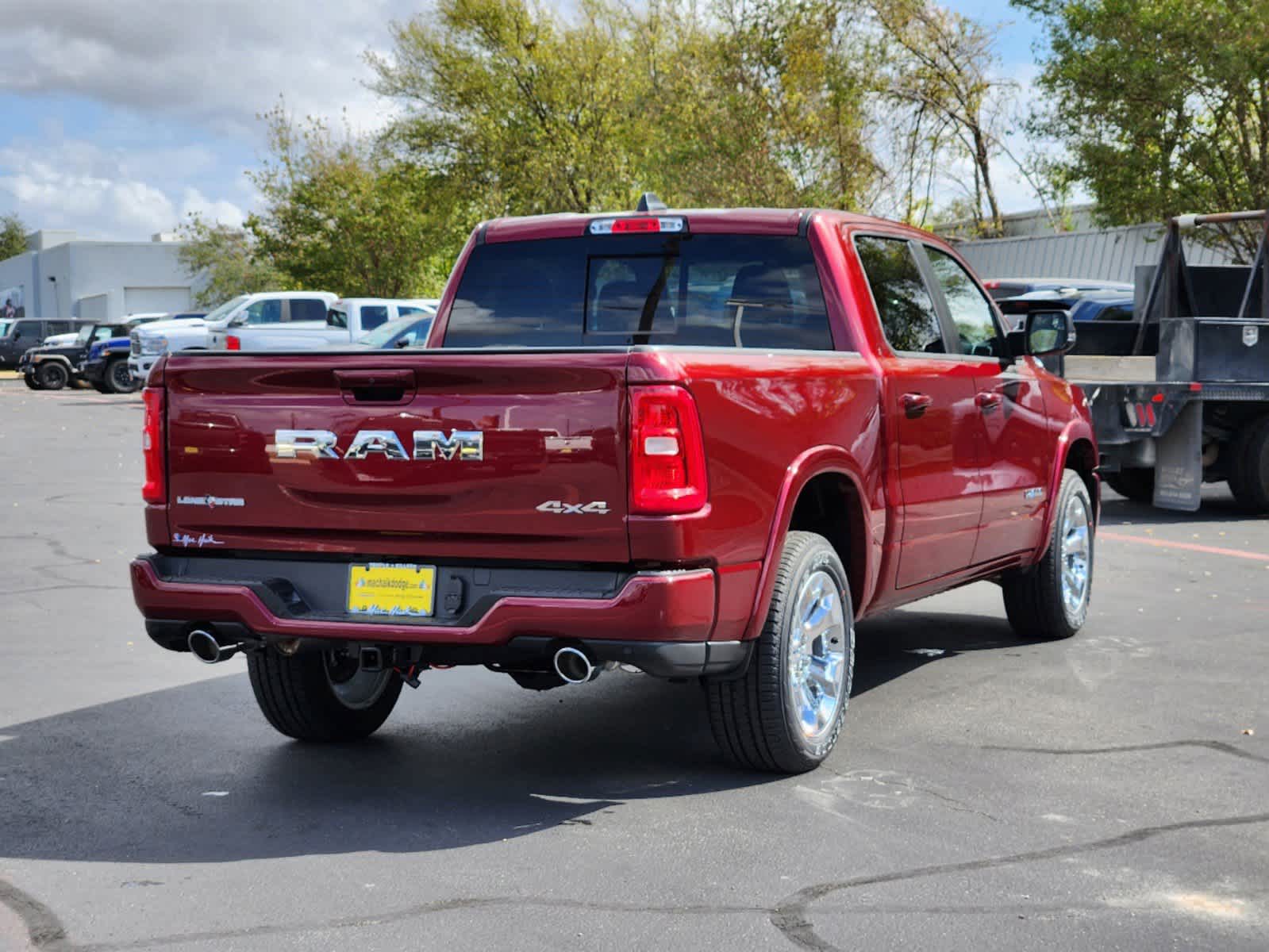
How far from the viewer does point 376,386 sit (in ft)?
16.7

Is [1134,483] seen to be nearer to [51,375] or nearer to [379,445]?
[379,445]

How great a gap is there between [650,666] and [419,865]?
87cm

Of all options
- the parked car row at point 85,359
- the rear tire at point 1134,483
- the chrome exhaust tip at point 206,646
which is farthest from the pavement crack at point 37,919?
the parked car row at point 85,359

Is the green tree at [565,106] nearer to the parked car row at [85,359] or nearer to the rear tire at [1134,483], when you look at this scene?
the parked car row at [85,359]

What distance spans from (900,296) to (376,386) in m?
2.48

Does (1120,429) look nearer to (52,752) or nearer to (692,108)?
(52,752)

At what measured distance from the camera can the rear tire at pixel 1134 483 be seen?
14.8 metres

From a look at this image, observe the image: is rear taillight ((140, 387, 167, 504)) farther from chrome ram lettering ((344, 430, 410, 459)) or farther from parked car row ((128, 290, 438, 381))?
parked car row ((128, 290, 438, 381))

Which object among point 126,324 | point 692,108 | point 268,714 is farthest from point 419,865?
point 126,324

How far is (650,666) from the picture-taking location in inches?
193

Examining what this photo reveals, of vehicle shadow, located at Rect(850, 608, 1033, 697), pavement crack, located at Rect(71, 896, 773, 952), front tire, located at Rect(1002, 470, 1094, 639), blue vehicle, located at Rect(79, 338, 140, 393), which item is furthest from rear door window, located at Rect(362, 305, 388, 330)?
pavement crack, located at Rect(71, 896, 773, 952)

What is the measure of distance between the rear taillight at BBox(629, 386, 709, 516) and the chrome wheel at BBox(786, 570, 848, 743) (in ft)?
2.58

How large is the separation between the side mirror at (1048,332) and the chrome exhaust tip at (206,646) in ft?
13.1

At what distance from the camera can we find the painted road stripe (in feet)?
37.1
